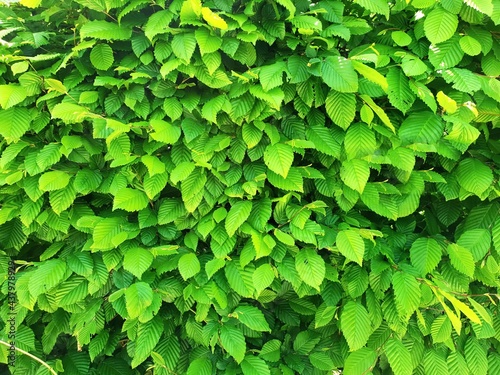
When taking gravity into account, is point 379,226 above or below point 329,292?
above

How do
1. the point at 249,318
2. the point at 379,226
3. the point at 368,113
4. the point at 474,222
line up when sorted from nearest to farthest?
the point at 368,113
the point at 249,318
the point at 474,222
the point at 379,226

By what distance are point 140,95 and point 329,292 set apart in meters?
1.44

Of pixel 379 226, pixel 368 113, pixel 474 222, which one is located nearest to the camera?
pixel 368 113

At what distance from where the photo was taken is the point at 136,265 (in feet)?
6.16

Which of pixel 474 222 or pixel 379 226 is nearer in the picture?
pixel 474 222

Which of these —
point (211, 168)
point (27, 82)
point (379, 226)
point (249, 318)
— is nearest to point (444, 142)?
point (379, 226)

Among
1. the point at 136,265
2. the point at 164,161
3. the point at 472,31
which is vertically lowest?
the point at 136,265

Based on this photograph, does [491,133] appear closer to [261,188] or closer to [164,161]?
[261,188]

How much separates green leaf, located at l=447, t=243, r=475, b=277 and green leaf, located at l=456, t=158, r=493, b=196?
290 millimetres

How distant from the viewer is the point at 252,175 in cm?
195

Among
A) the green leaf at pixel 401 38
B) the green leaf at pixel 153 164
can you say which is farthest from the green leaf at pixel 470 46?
the green leaf at pixel 153 164

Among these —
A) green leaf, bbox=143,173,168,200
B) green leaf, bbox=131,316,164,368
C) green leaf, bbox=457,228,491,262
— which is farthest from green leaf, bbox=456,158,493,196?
green leaf, bbox=131,316,164,368

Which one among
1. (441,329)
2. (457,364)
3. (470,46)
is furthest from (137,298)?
(470,46)

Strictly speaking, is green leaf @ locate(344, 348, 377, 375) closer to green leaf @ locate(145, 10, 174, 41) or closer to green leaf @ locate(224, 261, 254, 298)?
green leaf @ locate(224, 261, 254, 298)
